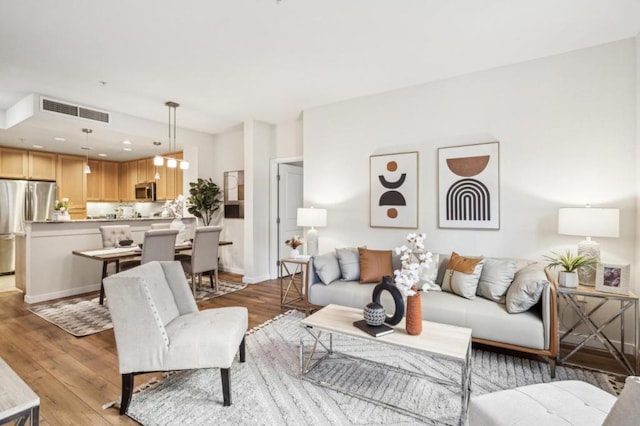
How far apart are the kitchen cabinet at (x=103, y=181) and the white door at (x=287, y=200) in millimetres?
5051

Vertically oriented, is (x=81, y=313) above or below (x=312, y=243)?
below

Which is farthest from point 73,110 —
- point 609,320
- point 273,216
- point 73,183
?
point 609,320

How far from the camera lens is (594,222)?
251 cm

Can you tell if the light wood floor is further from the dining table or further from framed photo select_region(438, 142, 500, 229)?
framed photo select_region(438, 142, 500, 229)

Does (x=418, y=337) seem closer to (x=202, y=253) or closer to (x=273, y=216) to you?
(x=202, y=253)

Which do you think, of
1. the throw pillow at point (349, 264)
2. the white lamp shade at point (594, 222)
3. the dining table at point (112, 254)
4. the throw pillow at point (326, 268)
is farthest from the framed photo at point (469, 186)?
the dining table at point (112, 254)

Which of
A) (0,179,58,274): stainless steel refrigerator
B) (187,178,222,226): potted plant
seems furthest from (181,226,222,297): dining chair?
(0,179,58,274): stainless steel refrigerator

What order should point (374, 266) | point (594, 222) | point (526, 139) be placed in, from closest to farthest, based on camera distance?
point (594, 222) → point (526, 139) → point (374, 266)

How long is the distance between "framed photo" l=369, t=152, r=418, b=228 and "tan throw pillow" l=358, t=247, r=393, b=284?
0.59 metres

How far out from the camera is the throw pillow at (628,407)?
32.7 inches

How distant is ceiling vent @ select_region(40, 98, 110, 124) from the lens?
13.4 ft

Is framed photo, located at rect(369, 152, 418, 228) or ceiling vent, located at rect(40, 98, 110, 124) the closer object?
framed photo, located at rect(369, 152, 418, 228)

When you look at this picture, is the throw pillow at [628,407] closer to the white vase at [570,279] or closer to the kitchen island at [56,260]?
the white vase at [570,279]

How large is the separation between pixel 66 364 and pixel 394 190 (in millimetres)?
3642
